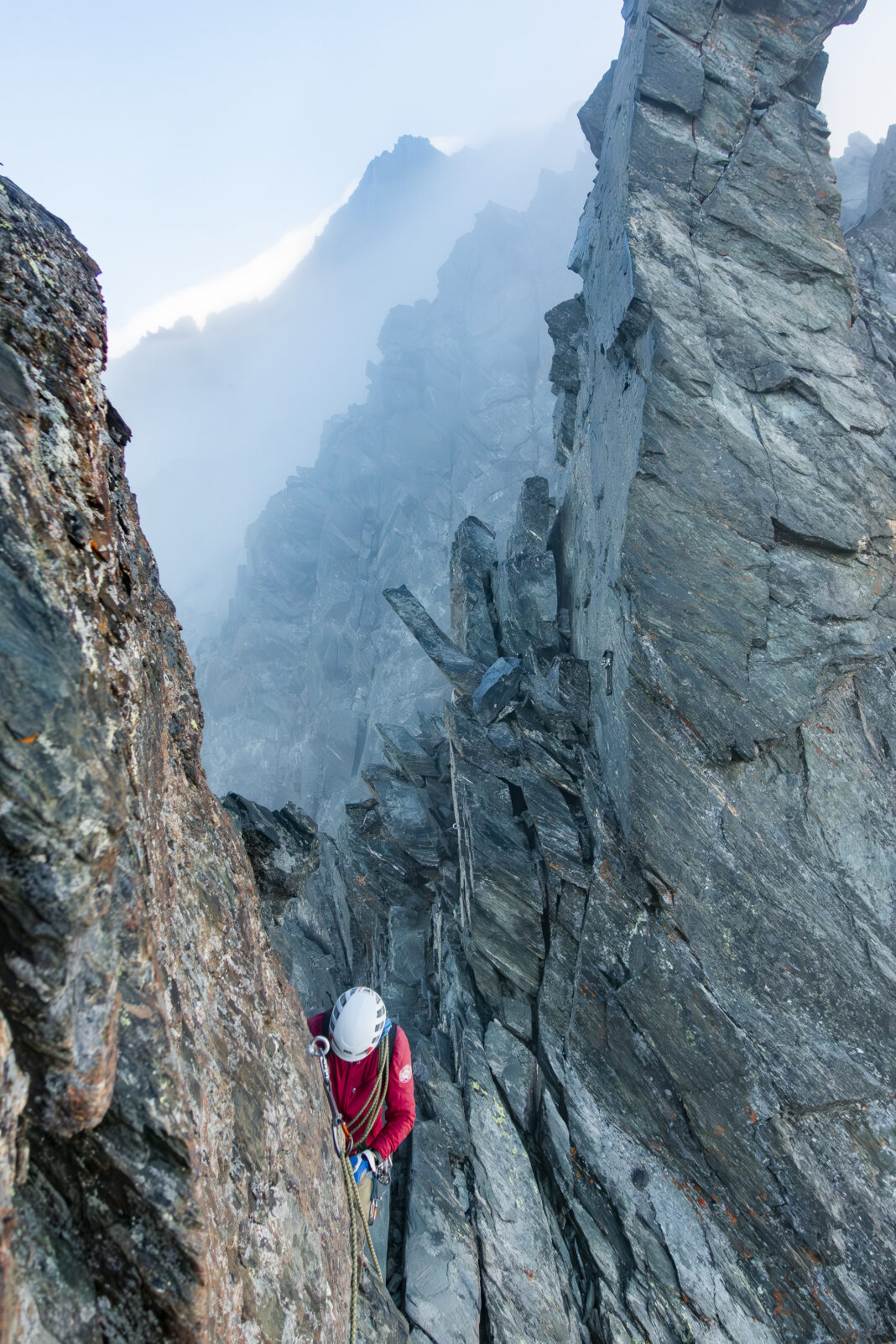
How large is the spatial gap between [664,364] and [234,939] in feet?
46.9

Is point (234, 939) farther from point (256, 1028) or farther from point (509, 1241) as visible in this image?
point (509, 1241)

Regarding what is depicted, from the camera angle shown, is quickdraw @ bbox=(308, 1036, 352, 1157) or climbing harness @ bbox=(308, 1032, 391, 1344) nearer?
climbing harness @ bbox=(308, 1032, 391, 1344)

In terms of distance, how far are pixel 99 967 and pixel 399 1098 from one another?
623 centimetres

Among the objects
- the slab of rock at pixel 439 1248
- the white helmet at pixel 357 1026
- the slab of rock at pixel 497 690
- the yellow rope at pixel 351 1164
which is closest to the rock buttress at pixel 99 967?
the yellow rope at pixel 351 1164

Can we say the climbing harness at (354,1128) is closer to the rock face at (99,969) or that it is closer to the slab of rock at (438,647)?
the rock face at (99,969)

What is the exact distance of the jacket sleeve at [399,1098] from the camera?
28.0 feet

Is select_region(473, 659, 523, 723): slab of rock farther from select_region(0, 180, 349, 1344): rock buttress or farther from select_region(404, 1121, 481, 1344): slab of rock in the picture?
select_region(0, 180, 349, 1344): rock buttress

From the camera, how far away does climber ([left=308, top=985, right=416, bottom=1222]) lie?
8.36m

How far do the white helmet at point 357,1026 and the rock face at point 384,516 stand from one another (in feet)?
127

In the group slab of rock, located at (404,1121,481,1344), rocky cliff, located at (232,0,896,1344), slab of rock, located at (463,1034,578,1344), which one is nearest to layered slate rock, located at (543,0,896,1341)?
rocky cliff, located at (232,0,896,1344)

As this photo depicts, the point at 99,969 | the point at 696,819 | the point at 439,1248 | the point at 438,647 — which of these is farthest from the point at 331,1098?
the point at 438,647

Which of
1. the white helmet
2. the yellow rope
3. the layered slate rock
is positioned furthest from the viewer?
the layered slate rock

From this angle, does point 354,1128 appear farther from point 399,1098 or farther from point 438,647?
point 438,647

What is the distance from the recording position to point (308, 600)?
7200cm
